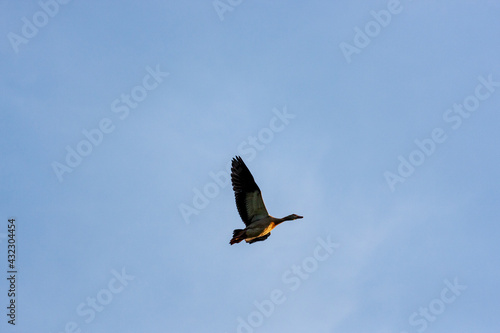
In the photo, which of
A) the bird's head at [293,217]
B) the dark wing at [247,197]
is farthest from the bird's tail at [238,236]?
the bird's head at [293,217]

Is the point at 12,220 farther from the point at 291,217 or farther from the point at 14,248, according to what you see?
the point at 291,217

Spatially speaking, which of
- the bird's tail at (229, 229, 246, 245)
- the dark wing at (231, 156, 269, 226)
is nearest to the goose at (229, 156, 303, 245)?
the dark wing at (231, 156, 269, 226)

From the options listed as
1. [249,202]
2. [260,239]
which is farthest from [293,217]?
[249,202]

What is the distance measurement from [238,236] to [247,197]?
245cm

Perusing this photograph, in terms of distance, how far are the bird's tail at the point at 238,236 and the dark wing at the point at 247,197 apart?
3.08 feet

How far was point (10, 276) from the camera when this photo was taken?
107 feet

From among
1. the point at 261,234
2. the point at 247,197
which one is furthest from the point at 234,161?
the point at 261,234

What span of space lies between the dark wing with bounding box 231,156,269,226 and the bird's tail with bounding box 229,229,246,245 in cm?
94

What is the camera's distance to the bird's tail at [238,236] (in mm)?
29397

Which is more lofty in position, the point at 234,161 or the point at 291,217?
the point at 234,161

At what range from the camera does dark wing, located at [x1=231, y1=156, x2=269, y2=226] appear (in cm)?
3059

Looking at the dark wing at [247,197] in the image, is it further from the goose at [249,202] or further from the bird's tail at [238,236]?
the bird's tail at [238,236]

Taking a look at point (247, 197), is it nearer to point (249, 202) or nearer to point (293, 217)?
point (249, 202)

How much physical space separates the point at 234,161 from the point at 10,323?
613 inches
